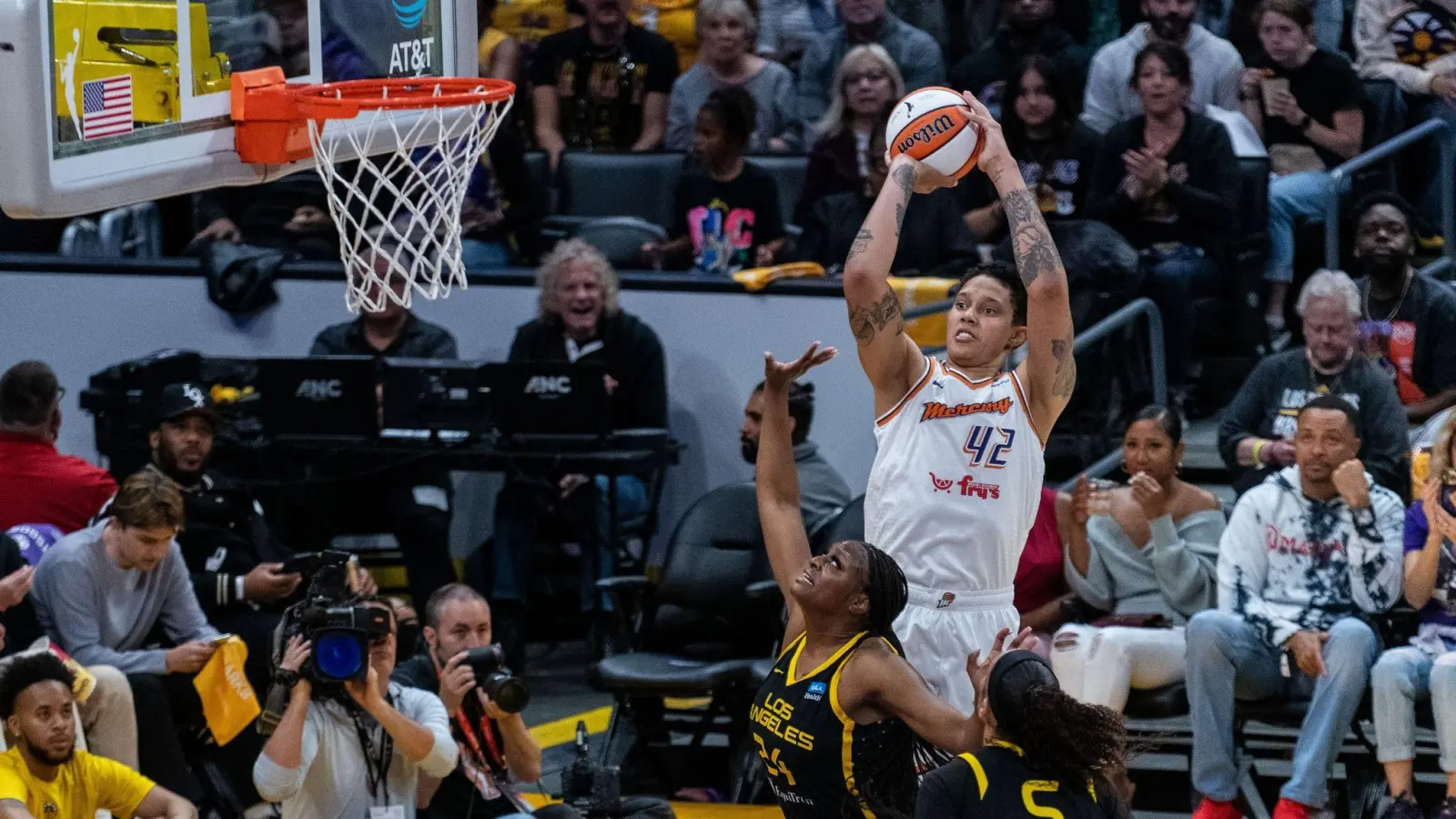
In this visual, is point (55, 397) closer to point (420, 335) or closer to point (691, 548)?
point (420, 335)

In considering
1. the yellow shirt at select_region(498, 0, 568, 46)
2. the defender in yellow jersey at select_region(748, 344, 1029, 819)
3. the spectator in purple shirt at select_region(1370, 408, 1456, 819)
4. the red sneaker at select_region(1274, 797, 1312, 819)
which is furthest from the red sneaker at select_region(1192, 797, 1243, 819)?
the yellow shirt at select_region(498, 0, 568, 46)

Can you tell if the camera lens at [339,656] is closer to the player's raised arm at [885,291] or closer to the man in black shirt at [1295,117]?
the player's raised arm at [885,291]

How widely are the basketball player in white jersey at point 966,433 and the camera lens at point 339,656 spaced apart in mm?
2122

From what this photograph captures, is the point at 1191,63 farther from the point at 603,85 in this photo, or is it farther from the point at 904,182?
the point at 904,182

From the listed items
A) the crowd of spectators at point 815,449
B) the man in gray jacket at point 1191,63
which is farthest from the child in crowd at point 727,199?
the man in gray jacket at point 1191,63

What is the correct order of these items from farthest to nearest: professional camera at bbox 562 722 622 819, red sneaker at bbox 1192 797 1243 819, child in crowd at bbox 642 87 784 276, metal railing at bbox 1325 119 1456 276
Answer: child in crowd at bbox 642 87 784 276 → metal railing at bbox 1325 119 1456 276 → red sneaker at bbox 1192 797 1243 819 → professional camera at bbox 562 722 622 819

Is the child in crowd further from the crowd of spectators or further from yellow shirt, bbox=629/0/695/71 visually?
yellow shirt, bbox=629/0/695/71

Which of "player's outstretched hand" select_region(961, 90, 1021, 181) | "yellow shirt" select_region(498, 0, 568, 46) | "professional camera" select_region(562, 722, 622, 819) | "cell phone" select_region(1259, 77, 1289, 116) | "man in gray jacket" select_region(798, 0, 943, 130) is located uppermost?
"yellow shirt" select_region(498, 0, 568, 46)

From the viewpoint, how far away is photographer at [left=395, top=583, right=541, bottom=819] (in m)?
7.43

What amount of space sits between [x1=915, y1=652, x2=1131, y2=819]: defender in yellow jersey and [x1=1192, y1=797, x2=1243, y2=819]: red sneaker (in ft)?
9.90

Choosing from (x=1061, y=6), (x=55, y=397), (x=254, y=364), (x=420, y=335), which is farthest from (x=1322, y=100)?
(x=55, y=397)

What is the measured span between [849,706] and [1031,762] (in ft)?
1.56

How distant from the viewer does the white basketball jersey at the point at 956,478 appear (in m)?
5.56

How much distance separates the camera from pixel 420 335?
33.7 ft
